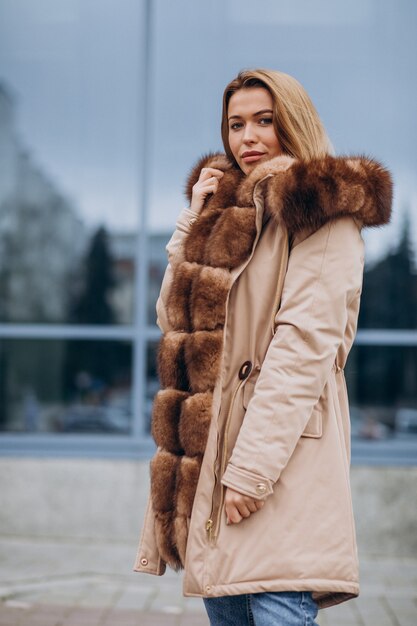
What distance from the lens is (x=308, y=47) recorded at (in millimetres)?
5777

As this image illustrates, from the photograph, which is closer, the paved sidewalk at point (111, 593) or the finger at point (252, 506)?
the finger at point (252, 506)

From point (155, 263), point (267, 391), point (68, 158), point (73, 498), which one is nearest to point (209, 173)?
point (267, 391)

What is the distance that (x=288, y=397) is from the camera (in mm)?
2168

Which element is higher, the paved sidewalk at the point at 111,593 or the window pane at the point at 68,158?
the window pane at the point at 68,158

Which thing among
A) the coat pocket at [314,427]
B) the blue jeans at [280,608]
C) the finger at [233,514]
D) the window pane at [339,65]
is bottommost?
the blue jeans at [280,608]

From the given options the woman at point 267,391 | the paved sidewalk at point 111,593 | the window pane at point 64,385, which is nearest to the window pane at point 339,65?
the window pane at point 64,385

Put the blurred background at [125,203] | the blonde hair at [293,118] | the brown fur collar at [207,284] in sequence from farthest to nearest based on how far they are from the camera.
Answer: the blurred background at [125,203] → the blonde hair at [293,118] → the brown fur collar at [207,284]

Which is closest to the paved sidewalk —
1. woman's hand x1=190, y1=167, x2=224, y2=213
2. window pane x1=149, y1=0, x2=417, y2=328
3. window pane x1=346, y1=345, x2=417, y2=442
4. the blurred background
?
the blurred background

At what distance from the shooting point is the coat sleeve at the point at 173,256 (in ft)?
8.46

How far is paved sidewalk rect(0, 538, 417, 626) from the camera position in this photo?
13.4 feet

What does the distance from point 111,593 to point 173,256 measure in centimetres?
251

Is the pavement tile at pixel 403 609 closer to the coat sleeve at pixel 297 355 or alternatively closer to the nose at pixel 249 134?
the coat sleeve at pixel 297 355

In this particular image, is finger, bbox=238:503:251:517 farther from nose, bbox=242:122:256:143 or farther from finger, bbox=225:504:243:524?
nose, bbox=242:122:256:143

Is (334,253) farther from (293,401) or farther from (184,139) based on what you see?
(184,139)
